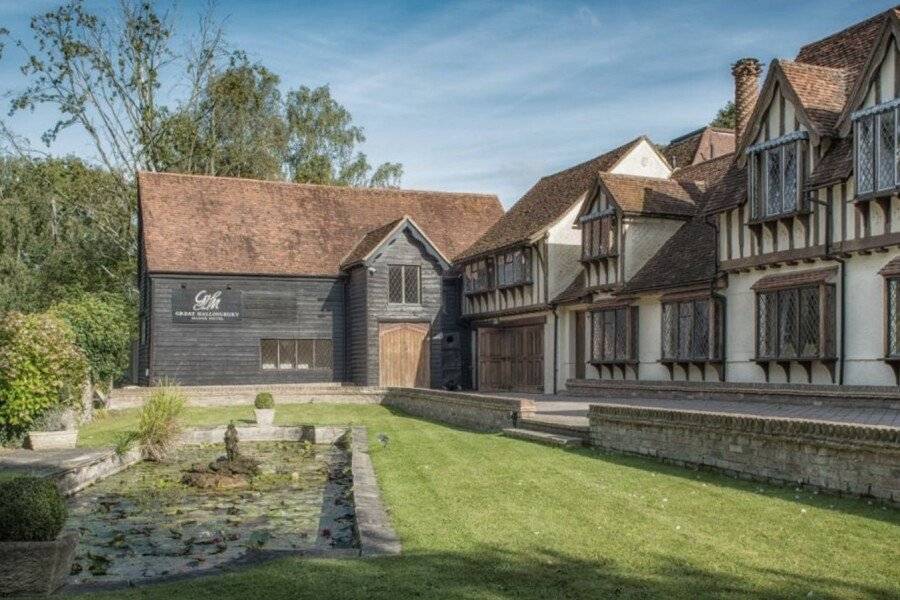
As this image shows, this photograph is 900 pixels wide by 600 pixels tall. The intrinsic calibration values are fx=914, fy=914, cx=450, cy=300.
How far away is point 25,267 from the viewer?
47500mm

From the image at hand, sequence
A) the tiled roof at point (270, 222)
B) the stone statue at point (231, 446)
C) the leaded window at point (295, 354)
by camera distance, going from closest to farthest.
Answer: the stone statue at point (231, 446), the tiled roof at point (270, 222), the leaded window at point (295, 354)

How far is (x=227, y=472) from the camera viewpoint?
16.1 metres

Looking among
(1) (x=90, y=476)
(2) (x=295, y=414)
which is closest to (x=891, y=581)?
(1) (x=90, y=476)

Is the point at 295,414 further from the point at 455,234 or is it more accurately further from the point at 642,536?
the point at 642,536

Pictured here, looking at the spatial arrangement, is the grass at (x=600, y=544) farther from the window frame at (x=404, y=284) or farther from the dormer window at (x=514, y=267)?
the window frame at (x=404, y=284)

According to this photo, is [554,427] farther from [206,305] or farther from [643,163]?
[206,305]

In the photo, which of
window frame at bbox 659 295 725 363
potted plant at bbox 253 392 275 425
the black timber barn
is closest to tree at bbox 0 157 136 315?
the black timber barn

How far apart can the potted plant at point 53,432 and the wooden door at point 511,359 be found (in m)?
17.0

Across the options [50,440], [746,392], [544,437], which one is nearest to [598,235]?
[746,392]

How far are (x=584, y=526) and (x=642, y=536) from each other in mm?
710

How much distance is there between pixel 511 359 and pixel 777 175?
48.2ft

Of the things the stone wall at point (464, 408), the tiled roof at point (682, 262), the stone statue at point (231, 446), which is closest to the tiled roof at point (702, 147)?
the tiled roof at point (682, 262)

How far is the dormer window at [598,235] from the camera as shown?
27.0m

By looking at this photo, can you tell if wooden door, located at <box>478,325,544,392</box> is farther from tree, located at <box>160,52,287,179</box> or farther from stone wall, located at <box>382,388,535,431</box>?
tree, located at <box>160,52,287,179</box>
